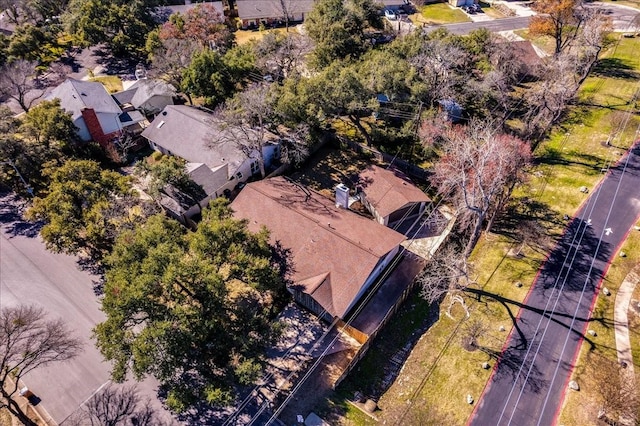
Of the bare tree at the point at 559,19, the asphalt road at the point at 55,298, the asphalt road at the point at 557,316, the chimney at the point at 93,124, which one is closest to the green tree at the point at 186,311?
the asphalt road at the point at 55,298

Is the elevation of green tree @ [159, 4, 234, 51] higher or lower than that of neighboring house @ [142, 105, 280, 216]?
higher

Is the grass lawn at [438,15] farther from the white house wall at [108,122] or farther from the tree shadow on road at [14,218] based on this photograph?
the tree shadow on road at [14,218]

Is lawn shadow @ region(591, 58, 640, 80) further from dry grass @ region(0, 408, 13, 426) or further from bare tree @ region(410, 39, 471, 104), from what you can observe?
dry grass @ region(0, 408, 13, 426)

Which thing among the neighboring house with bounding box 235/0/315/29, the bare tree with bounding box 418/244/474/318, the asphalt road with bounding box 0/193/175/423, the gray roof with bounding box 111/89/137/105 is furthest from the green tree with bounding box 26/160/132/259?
the neighboring house with bounding box 235/0/315/29

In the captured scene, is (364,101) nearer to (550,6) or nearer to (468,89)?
(468,89)

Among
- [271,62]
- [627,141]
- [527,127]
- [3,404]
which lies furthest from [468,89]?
[3,404]

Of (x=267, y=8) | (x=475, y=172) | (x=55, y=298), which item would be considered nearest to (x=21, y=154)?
(x=55, y=298)
